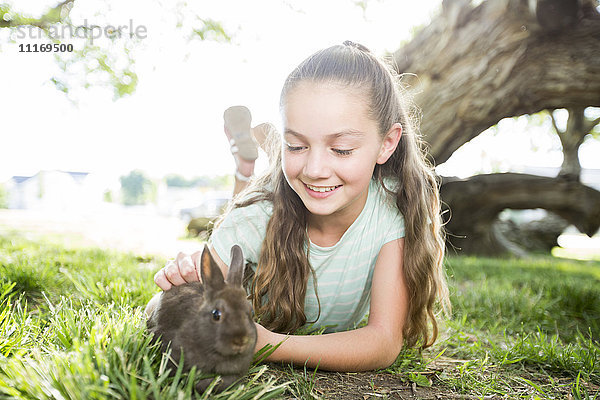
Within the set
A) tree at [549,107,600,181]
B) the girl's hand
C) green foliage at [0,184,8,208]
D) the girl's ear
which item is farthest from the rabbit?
green foliage at [0,184,8,208]

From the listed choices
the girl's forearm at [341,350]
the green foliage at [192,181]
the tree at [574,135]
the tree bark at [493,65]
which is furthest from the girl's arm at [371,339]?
the green foliage at [192,181]

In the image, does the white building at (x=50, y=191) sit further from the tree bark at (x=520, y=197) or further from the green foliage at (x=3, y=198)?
the tree bark at (x=520, y=197)

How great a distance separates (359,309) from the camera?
3.07 meters

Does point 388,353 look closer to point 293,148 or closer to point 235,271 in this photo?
point 235,271

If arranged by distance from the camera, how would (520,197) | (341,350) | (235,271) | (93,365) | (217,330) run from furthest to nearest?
(520,197)
(341,350)
(235,271)
(217,330)
(93,365)

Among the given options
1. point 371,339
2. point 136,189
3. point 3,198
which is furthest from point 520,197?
point 136,189

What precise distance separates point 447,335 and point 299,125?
2.03 m

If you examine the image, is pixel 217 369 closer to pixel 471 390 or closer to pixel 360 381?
pixel 360 381

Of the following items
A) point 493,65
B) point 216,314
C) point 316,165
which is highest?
point 493,65

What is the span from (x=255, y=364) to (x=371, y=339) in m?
0.63

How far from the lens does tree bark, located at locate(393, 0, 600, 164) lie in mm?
5203

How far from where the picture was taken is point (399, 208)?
2936 mm

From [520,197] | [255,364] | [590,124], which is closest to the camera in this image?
[255,364]

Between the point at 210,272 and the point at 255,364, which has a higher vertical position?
the point at 210,272
